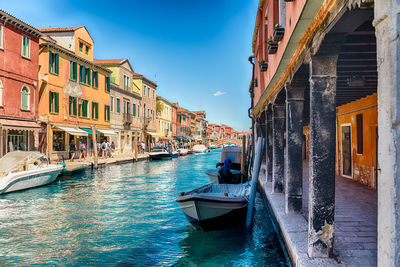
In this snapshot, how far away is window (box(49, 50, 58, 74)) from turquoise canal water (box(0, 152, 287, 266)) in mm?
11013

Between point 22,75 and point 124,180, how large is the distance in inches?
319

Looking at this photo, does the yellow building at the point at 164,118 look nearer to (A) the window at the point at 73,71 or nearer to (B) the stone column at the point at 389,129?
(A) the window at the point at 73,71

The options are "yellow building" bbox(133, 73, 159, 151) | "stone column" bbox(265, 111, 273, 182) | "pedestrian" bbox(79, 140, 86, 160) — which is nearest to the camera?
"stone column" bbox(265, 111, 273, 182)

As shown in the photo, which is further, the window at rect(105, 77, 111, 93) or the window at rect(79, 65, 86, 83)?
the window at rect(105, 77, 111, 93)

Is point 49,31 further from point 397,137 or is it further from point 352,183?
point 397,137

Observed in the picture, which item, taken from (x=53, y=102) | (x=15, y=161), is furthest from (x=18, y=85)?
(x=15, y=161)

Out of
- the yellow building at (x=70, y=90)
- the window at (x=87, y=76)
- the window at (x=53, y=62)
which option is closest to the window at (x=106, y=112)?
the yellow building at (x=70, y=90)

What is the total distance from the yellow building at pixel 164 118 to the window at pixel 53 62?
921 inches

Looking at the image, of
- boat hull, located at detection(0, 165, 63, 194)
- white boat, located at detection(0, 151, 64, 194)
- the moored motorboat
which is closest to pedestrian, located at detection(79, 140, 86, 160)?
the moored motorboat

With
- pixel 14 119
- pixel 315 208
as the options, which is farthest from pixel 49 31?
pixel 315 208

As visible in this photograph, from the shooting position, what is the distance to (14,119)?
16.7m

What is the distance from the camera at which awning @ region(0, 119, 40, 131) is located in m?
15.5

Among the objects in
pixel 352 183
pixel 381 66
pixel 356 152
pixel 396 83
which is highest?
pixel 381 66

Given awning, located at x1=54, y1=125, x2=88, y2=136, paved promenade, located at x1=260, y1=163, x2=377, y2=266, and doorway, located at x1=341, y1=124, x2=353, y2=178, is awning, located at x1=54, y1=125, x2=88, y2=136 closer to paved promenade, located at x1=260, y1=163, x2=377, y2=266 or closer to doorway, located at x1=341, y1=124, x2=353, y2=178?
doorway, located at x1=341, y1=124, x2=353, y2=178
